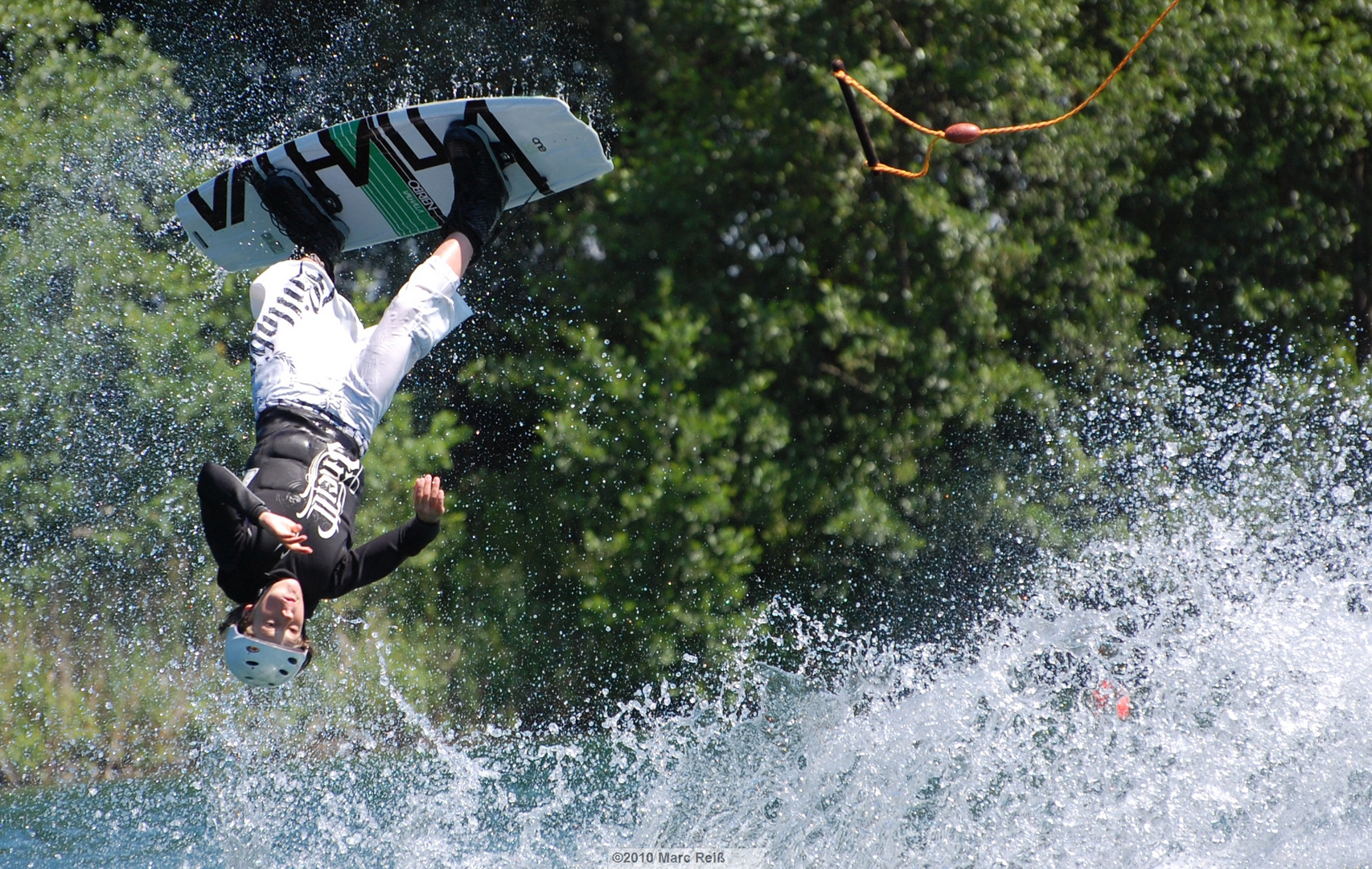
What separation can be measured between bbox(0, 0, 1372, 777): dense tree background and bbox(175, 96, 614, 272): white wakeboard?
7.68 feet

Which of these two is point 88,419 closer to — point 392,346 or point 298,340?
point 298,340

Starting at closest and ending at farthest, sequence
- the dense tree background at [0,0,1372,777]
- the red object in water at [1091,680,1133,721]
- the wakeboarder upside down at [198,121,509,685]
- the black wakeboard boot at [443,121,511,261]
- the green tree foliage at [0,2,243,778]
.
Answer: the wakeboarder upside down at [198,121,509,685]
the black wakeboard boot at [443,121,511,261]
the red object in water at [1091,680,1133,721]
the green tree foliage at [0,2,243,778]
the dense tree background at [0,0,1372,777]

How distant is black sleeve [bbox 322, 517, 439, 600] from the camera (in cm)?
394

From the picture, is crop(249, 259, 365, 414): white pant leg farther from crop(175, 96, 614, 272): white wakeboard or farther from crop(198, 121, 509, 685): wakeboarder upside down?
crop(175, 96, 614, 272): white wakeboard

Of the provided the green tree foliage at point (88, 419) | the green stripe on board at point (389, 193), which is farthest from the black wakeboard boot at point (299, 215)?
the green tree foliage at point (88, 419)

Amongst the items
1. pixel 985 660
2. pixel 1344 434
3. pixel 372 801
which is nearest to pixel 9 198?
pixel 372 801

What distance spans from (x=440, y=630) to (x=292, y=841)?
2.73 metres

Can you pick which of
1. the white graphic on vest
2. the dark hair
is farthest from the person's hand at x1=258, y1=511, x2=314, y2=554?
the dark hair

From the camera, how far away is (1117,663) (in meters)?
7.02

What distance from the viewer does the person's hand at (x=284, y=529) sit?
3.41m

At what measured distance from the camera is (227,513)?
3512 millimetres

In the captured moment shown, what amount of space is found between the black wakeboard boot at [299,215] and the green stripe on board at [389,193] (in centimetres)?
20

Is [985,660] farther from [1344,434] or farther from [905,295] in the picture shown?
[1344,434]

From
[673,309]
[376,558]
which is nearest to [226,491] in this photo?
[376,558]
